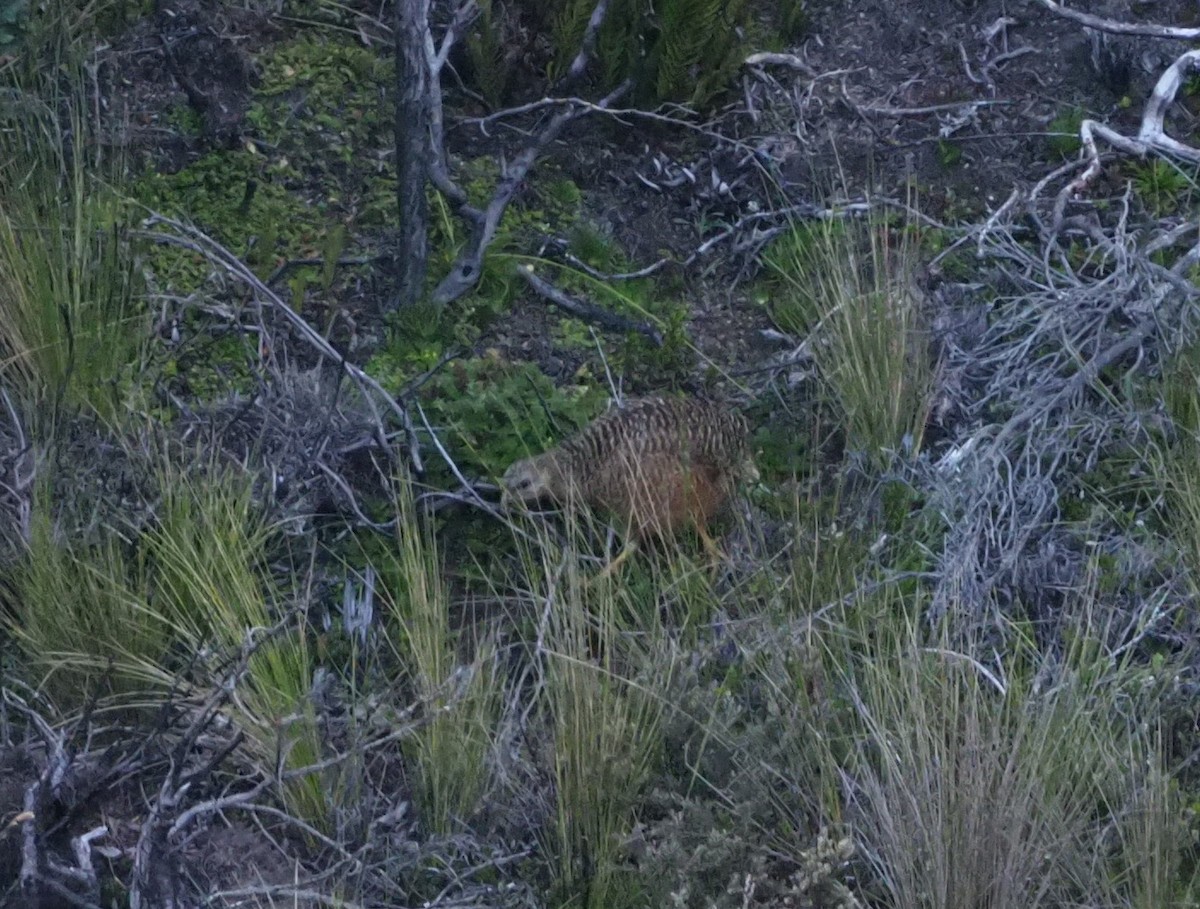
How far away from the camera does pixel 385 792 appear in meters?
3.56

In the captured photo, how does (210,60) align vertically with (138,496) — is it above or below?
above

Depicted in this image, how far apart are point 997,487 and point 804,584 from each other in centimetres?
77

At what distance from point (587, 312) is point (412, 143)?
0.80m

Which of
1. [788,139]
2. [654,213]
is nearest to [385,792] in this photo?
[654,213]

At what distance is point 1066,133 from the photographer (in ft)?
18.0

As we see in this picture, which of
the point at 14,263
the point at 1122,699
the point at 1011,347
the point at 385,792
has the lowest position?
the point at 385,792

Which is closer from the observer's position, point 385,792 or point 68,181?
point 385,792

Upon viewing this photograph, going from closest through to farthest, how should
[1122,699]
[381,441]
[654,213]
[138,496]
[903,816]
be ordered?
[903,816] < [1122,699] < [138,496] < [381,441] < [654,213]

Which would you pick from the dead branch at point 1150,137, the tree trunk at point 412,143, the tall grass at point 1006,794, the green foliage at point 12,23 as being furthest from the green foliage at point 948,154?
the green foliage at point 12,23

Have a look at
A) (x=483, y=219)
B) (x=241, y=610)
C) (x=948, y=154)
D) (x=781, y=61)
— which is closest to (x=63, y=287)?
(x=241, y=610)

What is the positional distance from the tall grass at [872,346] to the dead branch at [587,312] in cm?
51

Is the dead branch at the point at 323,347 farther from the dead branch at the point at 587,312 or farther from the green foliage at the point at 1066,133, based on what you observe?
the green foliage at the point at 1066,133

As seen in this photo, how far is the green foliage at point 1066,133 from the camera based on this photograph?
18.0 ft

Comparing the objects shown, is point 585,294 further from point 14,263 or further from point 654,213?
point 14,263
